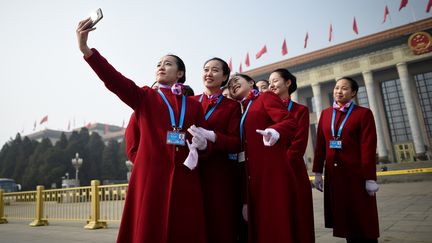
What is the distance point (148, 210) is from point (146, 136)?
1.83 ft

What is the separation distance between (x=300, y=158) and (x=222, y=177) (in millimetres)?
1201

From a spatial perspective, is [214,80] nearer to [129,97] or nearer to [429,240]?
[129,97]

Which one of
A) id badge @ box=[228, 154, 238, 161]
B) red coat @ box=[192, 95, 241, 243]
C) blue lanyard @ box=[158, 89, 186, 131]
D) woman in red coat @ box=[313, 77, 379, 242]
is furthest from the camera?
woman in red coat @ box=[313, 77, 379, 242]

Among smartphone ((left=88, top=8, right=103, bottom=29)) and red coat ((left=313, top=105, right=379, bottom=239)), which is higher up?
smartphone ((left=88, top=8, right=103, bottom=29))

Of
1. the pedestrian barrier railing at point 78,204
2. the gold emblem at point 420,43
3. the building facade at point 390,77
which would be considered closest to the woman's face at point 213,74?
the pedestrian barrier railing at point 78,204

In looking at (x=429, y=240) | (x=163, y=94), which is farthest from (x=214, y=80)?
(x=429, y=240)

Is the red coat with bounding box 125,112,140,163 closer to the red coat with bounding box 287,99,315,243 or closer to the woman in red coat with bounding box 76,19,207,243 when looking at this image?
the woman in red coat with bounding box 76,19,207,243

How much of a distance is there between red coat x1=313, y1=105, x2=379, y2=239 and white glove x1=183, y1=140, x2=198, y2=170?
87.0 inches

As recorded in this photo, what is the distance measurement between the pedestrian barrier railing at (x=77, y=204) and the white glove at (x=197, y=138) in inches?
236

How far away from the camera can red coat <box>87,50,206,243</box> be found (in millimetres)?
2014

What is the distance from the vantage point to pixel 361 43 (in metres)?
29.7

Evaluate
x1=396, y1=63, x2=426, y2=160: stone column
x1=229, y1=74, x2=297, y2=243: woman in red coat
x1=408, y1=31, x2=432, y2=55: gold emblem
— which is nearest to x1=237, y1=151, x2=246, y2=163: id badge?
x1=229, y1=74, x2=297, y2=243: woman in red coat

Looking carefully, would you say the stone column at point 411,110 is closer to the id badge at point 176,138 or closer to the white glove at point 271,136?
the white glove at point 271,136

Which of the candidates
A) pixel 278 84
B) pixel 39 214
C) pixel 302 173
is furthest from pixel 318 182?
pixel 39 214
